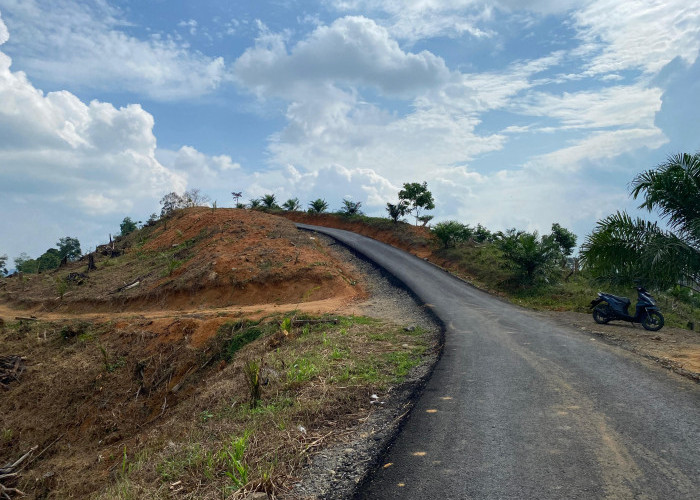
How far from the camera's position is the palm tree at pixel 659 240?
10320mm

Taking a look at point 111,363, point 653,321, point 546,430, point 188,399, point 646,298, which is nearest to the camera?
point 546,430

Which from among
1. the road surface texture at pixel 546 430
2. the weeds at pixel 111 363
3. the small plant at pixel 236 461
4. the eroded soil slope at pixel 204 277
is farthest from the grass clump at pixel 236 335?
the small plant at pixel 236 461

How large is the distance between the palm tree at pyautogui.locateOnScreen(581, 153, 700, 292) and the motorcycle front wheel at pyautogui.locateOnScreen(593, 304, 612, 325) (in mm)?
1022

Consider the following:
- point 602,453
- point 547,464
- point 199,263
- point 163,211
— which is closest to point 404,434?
point 547,464

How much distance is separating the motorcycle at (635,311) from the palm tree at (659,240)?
0.56 m

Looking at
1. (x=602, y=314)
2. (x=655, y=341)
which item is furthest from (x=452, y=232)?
(x=655, y=341)

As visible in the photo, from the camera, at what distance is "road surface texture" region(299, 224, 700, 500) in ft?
12.1

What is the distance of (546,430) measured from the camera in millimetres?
4773

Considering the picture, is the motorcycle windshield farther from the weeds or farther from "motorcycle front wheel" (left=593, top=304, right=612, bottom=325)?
the weeds

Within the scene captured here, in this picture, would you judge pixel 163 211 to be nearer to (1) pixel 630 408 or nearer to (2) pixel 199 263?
(2) pixel 199 263

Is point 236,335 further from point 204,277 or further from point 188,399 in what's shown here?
point 204,277

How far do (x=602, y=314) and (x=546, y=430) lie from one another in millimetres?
9051

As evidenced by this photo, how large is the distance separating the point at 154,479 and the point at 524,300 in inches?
614

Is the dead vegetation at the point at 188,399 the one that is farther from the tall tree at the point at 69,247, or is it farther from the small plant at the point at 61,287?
the tall tree at the point at 69,247
